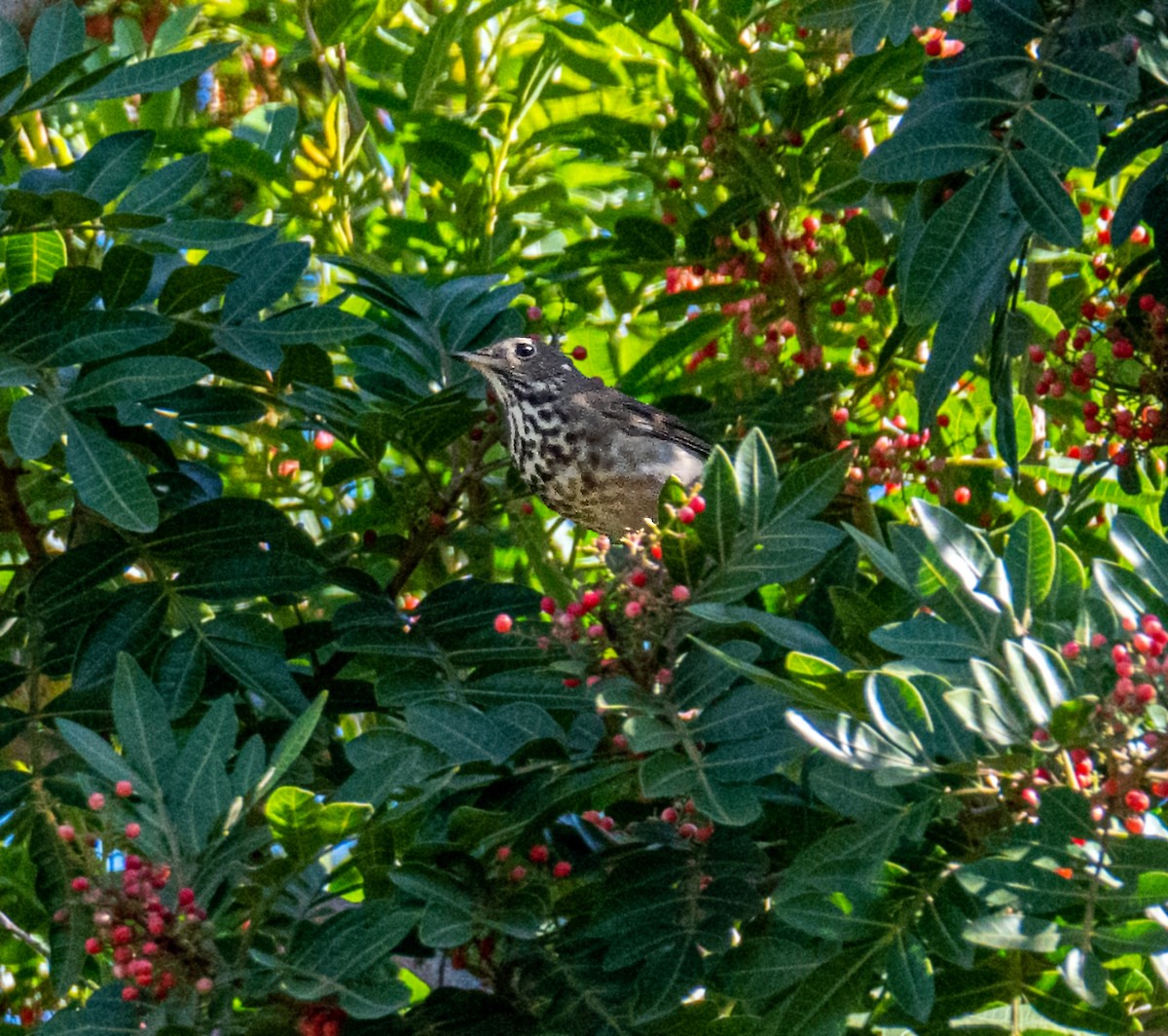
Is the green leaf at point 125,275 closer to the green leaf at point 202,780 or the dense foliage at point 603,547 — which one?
the dense foliage at point 603,547

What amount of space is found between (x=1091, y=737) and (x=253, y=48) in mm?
4807

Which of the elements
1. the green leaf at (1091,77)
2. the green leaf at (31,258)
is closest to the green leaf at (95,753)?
the green leaf at (31,258)

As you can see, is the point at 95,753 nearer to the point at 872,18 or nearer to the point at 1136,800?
the point at 1136,800

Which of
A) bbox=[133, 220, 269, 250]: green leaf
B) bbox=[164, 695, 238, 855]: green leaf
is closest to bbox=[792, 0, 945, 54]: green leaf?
bbox=[133, 220, 269, 250]: green leaf

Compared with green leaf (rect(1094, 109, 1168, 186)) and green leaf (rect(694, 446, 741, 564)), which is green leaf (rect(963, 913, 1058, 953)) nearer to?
green leaf (rect(694, 446, 741, 564))

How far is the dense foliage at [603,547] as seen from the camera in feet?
9.21

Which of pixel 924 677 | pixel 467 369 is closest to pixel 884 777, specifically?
pixel 924 677

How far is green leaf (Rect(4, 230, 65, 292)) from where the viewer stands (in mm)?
4148

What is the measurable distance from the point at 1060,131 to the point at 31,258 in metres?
2.27

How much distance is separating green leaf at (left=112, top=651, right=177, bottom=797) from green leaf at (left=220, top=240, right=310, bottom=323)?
3.49ft

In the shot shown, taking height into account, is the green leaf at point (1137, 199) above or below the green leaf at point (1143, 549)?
above

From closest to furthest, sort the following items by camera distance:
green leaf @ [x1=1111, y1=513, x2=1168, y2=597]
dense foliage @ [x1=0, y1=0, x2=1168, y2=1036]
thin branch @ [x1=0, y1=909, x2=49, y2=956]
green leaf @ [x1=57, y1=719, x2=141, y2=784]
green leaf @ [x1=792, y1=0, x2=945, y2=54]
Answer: dense foliage @ [x1=0, y1=0, x2=1168, y2=1036] → green leaf @ [x1=1111, y1=513, x2=1168, y2=597] → green leaf @ [x1=57, y1=719, x2=141, y2=784] → green leaf @ [x1=792, y1=0, x2=945, y2=54] → thin branch @ [x1=0, y1=909, x2=49, y2=956]

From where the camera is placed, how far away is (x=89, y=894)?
2840 millimetres

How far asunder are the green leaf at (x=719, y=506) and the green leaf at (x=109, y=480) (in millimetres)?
1062
